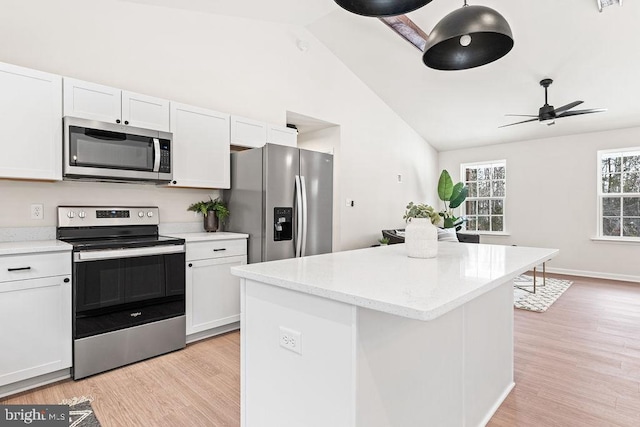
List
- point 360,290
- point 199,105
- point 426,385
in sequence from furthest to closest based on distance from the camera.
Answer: point 199,105 → point 426,385 → point 360,290

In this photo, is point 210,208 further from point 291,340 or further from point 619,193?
point 619,193

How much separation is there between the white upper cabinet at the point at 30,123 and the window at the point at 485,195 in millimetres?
7020

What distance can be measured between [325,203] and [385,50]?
99.8 inches

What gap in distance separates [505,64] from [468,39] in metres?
3.39

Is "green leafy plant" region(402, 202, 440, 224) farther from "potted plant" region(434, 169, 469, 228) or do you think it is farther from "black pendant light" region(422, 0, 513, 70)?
"potted plant" region(434, 169, 469, 228)

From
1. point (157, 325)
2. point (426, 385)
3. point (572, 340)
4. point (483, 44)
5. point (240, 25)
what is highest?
point (240, 25)

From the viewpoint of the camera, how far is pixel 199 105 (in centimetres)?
365

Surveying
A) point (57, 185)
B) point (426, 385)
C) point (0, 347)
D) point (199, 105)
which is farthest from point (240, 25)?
point (426, 385)

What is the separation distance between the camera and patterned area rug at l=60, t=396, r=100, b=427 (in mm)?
1867

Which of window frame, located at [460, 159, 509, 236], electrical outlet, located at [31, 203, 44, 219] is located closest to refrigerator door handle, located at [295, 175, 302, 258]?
electrical outlet, located at [31, 203, 44, 219]

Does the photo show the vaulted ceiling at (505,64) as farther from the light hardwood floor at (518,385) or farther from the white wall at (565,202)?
the light hardwood floor at (518,385)

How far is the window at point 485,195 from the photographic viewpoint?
6.89 meters

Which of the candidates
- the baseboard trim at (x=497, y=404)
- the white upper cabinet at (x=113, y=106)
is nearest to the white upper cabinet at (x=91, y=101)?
the white upper cabinet at (x=113, y=106)

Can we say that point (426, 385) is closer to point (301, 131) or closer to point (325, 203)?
point (325, 203)
